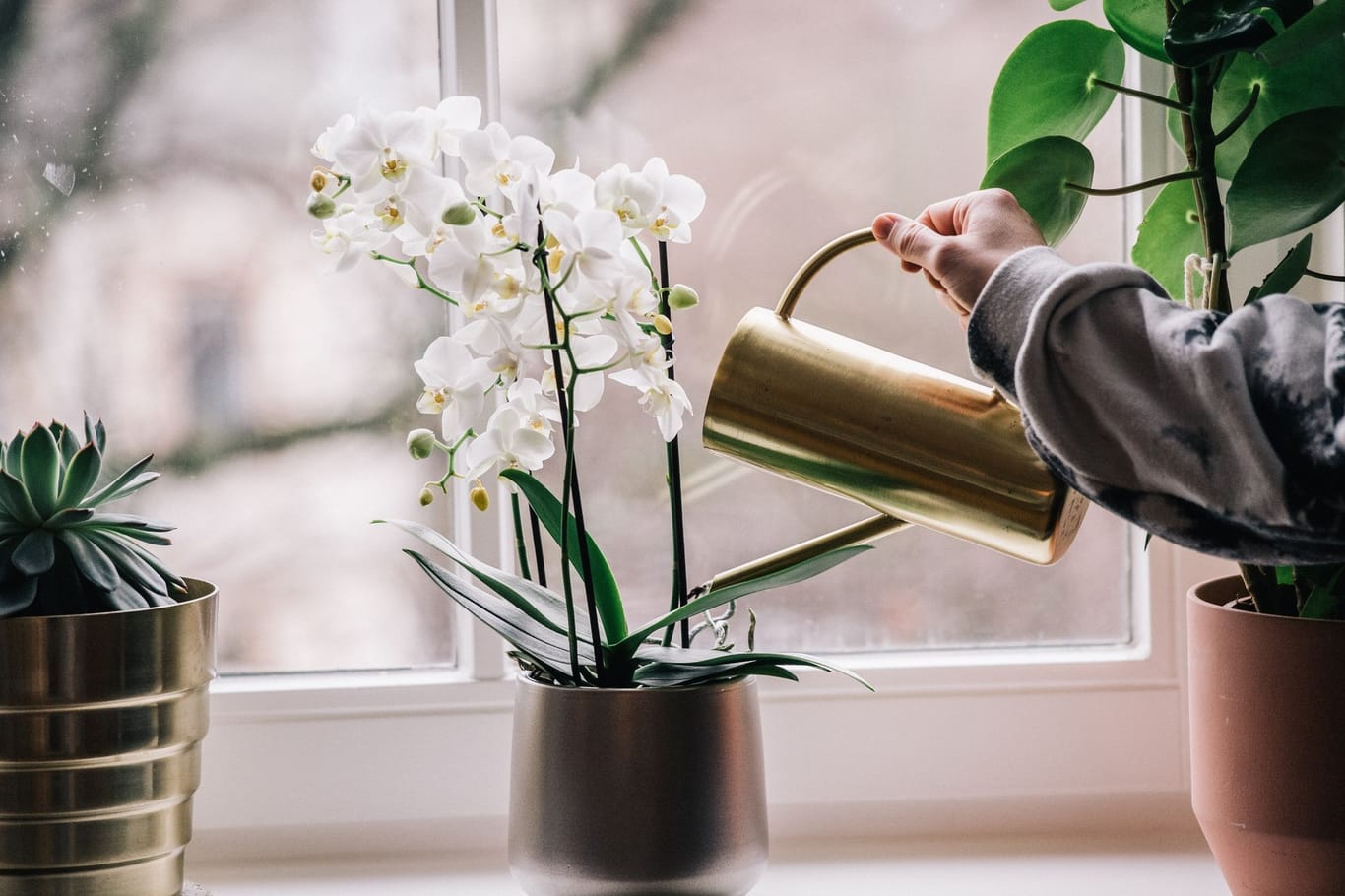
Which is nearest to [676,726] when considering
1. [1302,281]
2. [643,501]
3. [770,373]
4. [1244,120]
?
[770,373]

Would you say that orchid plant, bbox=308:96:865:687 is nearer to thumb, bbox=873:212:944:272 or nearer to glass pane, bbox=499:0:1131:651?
thumb, bbox=873:212:944:272

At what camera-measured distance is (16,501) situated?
2.35 ft

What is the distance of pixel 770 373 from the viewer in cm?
67

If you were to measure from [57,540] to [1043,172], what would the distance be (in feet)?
2.26

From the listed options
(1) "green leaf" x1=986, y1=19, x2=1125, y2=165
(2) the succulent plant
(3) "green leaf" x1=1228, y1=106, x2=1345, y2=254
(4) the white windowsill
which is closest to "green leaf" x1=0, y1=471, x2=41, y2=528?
(2) the succulent plant

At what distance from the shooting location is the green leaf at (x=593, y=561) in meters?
0.73

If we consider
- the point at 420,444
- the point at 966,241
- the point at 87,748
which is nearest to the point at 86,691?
the point at 87,748

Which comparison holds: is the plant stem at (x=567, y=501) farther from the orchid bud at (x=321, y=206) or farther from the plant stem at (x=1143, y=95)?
the plant stem at (x=1143, y=95)

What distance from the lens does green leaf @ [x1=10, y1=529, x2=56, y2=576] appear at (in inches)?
27.5

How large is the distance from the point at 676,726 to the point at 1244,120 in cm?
55

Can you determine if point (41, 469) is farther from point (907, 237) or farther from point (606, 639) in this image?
point (907, 237)

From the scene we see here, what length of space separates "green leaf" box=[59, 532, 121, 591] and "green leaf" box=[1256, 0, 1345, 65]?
30.3 inches

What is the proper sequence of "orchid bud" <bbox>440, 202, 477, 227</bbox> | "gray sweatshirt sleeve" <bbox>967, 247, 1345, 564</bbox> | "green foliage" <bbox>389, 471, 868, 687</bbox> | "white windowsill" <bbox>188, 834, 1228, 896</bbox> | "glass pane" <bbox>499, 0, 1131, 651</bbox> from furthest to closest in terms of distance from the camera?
"glass pane" <bbox>499, 0, 1131, 651</bbox> → "white windowsill" <bbox>188, 834, 1228, 896</bbox> → "green foliage" <bbox>389, 471, 868, 687</bbox> → "orchid bud" <bbox>440, 202, 477, 227</bbox> → "gray sweatshirt sleeve" <bbox>967, 247, 1345, 564</bbox>

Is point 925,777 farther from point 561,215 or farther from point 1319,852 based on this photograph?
point 561,215
